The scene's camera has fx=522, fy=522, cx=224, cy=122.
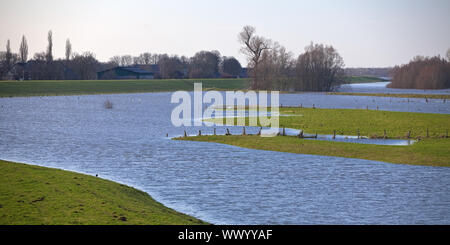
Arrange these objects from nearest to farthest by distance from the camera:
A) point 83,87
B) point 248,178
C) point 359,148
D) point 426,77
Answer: point 248,178 < point 359,148 < point 83,87 < point 426,77

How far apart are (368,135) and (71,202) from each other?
124 ft

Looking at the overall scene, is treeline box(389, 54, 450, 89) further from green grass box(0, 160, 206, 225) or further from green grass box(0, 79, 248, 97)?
green grass box(0, 160, 206, 225)

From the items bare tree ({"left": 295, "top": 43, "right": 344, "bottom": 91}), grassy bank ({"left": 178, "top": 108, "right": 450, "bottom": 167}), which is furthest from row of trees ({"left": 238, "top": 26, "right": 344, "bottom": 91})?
grassy bank ({"left": 178, "top": 108, "right": 450, "bottom": 167})

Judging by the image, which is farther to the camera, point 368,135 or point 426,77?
point 426,77

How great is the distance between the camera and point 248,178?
35.1 metres

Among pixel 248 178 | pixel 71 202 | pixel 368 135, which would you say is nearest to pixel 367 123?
pixel 368 135

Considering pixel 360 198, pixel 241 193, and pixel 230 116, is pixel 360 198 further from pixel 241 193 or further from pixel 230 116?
pixel 230 116

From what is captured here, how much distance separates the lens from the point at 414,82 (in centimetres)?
19250

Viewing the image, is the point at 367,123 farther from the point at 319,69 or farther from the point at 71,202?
the point at 319,69

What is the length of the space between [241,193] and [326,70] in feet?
489

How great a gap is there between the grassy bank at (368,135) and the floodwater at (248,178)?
1.70m

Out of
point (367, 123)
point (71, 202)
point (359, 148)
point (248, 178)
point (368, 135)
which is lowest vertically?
point (248, 178)

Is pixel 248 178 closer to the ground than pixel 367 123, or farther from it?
closer to the ground

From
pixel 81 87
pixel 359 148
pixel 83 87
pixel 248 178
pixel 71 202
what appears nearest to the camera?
pixel 71 202
